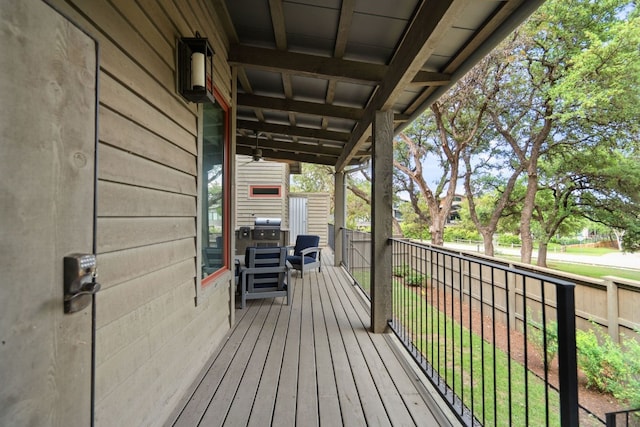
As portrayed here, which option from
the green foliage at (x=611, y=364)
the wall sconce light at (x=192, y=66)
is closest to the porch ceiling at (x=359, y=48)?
the wall sconce light at (x=192, y=66)

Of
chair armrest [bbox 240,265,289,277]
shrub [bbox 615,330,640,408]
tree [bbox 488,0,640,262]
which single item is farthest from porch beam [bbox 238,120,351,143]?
tree [bbox 488,0,640,262]

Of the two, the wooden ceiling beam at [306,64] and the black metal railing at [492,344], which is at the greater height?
the wooden ceiling beam at [306,64]

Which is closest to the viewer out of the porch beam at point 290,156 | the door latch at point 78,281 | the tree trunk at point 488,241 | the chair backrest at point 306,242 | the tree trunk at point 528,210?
the door latch at point 78,281

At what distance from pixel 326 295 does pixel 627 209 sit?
1176cm

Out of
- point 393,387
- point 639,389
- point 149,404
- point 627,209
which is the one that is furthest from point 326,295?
point 627,209

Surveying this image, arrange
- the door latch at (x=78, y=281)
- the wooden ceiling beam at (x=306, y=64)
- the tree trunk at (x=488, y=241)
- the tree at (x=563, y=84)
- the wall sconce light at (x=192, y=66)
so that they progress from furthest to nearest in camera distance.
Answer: the tree trunk at (x=488, y=241), the tree at (x=563, y=84), the wooden ceiling beam at (x=306, y=64), the wall sconce light at (x=192, y=66), the door latch at (x=78, y=281)

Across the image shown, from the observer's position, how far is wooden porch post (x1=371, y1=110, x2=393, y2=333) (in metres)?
2.92

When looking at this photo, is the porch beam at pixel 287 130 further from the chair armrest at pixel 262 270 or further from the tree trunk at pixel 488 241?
the tree trunk at pixel 488 241

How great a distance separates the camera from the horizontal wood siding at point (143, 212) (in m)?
1.14

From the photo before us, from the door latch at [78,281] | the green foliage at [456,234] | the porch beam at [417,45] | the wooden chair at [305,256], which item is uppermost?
the porch beam at [417,45]

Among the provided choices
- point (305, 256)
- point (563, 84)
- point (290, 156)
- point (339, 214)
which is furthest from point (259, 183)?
point (563, 84)

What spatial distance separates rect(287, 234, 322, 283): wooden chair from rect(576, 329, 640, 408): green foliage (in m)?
4.04

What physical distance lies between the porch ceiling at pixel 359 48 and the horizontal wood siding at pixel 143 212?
66 cm

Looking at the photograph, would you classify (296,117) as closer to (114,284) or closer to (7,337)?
(114,284)
